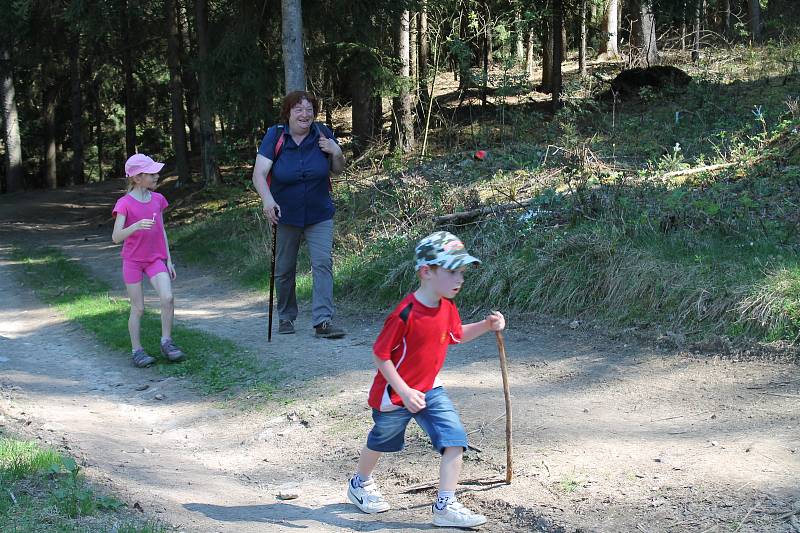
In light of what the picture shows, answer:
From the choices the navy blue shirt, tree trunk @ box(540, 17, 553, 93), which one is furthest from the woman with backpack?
tree trunk @ box(540, 17, 553, 93)

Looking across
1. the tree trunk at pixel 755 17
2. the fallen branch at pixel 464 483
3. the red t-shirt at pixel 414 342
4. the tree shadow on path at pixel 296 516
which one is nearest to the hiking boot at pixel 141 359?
the tree shadow on path at pixel 296 516

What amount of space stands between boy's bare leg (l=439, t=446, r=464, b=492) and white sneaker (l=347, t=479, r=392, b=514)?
50 centimetres

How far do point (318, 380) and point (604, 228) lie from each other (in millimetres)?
3644

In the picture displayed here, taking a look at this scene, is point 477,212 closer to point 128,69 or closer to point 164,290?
point 164,290

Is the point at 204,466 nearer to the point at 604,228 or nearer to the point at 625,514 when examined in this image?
the point at 625,514

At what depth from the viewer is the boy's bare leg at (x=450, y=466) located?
175 inches

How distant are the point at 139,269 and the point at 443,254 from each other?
484 cm

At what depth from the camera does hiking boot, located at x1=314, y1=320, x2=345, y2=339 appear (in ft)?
28.8

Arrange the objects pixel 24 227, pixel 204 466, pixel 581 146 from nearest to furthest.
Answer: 1. pixel 204 466
2. pixel 581 146
3. pixel 24 227

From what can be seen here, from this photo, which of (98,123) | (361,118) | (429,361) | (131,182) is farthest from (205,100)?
(98,123)

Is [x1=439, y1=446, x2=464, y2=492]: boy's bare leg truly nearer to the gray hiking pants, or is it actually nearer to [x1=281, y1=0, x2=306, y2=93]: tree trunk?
the gray hiking pants

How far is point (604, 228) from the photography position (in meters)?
9.10

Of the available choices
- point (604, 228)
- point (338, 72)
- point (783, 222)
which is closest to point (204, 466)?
point (604, 228)

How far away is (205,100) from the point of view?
17031mm
